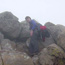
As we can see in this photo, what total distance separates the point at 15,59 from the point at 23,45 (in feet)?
15.7

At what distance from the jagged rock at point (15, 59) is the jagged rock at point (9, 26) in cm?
495

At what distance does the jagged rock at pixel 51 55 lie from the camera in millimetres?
11005

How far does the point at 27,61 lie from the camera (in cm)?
1062

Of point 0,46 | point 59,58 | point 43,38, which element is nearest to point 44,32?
point 43,38

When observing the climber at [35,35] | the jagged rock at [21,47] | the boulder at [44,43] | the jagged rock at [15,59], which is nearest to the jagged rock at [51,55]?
the jagged rock at [15,59]

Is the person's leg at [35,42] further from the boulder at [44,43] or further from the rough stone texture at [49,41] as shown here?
the rough stone texture at [49,41]

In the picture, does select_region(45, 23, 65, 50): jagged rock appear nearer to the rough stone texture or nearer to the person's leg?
the rough stone texture

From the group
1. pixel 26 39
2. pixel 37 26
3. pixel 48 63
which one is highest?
pixel 37 26

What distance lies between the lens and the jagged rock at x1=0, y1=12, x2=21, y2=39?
50.2 ft

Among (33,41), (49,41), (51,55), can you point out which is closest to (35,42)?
(33,41)

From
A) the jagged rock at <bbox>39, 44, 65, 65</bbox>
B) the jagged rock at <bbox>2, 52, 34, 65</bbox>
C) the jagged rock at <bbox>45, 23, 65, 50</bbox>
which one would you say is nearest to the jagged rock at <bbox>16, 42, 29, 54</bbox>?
the jagged rock at <bbox>39, 44, 65, 65</bbox>

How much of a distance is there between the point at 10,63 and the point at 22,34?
664 cm

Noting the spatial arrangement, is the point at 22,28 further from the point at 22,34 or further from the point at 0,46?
the point at 0,46

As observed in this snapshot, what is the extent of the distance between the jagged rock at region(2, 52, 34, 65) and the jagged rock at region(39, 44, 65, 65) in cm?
123
